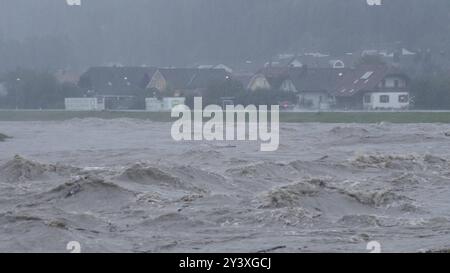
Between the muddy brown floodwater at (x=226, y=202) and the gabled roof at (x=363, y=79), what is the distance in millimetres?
28271

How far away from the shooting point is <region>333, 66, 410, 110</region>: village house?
54562 millimetres

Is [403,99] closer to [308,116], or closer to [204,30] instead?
[308,116]

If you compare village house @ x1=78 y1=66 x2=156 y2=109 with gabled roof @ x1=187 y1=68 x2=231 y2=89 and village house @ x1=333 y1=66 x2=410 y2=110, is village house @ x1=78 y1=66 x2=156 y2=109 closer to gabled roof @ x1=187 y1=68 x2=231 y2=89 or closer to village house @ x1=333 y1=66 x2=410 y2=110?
gabled roof @ x1=187 y1=68 x2=231 y2=89

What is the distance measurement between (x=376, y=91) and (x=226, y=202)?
4028 centimetres

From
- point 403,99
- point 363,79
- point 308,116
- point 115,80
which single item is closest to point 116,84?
point 115,80

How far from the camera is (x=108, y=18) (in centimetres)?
10112

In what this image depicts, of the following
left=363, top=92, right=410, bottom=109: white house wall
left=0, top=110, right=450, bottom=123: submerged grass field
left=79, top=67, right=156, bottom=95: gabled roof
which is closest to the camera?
left=0, top=110, right=450, bottom=123: submerged grass field

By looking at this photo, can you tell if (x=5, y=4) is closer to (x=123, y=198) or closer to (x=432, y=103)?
(x=432, y=103)

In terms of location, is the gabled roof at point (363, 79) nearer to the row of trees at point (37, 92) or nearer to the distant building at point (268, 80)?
the distant building at point (268, 80)

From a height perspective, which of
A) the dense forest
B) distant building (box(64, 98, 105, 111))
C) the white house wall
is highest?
the dense forest

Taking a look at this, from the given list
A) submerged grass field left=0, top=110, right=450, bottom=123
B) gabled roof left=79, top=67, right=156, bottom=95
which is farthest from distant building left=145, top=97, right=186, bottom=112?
gabled roof left=79, top=67, right=156, bottom=95

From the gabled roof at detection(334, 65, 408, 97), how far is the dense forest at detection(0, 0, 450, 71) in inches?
974

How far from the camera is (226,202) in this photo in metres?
16.0
